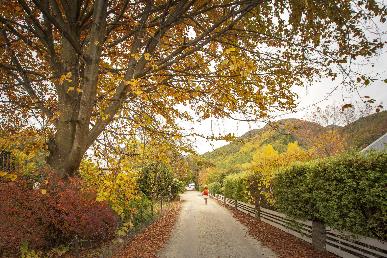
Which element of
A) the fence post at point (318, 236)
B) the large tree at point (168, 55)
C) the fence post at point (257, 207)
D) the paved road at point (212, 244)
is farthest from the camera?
the fence post at point (257, 207)

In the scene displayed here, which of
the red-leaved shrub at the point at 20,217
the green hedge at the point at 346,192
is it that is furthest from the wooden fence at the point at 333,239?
the red-leaved shrub at the point at 20,217

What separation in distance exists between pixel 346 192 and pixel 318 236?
261 centimetres

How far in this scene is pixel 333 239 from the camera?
10.0 meters

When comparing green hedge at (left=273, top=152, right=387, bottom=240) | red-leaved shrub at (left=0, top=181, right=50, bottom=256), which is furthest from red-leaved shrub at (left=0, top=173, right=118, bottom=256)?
green hedge at (left=273, top=152, right=387, bottom=240)

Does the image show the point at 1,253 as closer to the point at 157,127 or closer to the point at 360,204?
the point at 157,127

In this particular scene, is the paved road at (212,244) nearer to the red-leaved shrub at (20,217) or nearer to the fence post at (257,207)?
the red-leaved shrub at (20,217)

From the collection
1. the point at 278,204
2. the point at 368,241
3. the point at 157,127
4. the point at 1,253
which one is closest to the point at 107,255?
the point at 1,253

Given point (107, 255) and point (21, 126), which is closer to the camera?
point (107, 255)

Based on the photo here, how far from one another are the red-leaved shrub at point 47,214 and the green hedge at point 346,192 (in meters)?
6.33

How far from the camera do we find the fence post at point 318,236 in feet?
34.5

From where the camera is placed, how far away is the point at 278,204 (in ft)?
50.6

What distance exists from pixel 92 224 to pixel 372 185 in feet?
22.3

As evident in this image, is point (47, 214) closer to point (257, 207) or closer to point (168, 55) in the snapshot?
point (168, 55)

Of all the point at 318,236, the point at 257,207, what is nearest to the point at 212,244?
the point at 318,236
